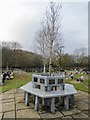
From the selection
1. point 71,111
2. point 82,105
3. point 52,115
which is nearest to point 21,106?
point 52,115

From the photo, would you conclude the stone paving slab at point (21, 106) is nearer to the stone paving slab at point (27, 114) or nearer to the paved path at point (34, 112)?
the paved path at point (34, 112)

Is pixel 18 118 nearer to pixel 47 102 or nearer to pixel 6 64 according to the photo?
pixel 47 102

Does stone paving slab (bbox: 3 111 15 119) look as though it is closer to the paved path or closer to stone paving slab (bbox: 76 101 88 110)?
the paved path

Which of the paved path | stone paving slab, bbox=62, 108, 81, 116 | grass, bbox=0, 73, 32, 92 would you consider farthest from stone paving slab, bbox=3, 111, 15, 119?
grass, bbox=0, 73, 32, 92

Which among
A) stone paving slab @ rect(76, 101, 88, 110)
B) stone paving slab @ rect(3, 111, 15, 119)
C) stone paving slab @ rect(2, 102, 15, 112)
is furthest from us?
stone paving slab @ rect(76, 101, 88, 110)

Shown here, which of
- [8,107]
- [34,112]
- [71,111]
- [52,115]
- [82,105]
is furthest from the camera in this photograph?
[82,105]

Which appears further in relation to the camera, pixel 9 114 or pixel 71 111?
pixel 71 111

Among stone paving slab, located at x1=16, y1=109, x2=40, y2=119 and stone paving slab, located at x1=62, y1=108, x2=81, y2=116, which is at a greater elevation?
stone paving slab, located at x1=16, y1=109, x2=40, y2=119

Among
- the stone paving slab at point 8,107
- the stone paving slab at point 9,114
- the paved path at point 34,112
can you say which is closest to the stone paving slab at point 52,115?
the paved path at point 34,112

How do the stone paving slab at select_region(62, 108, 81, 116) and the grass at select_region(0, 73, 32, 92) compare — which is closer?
the stone paving slab at select_region(62, 108, 81, 116)

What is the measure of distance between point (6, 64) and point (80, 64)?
69.0 ft

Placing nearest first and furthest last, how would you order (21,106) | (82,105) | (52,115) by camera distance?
(52,115) → (21,106) → (82,105)

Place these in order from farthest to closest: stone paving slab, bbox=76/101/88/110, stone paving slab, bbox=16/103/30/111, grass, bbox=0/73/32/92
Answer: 1. grass, bbox=0/73/32/92
2. stone paving slab, bbox=76/101/88/110
3. stone paving slab, bbox=16/103/30/111

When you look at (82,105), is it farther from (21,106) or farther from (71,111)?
(21,106)
